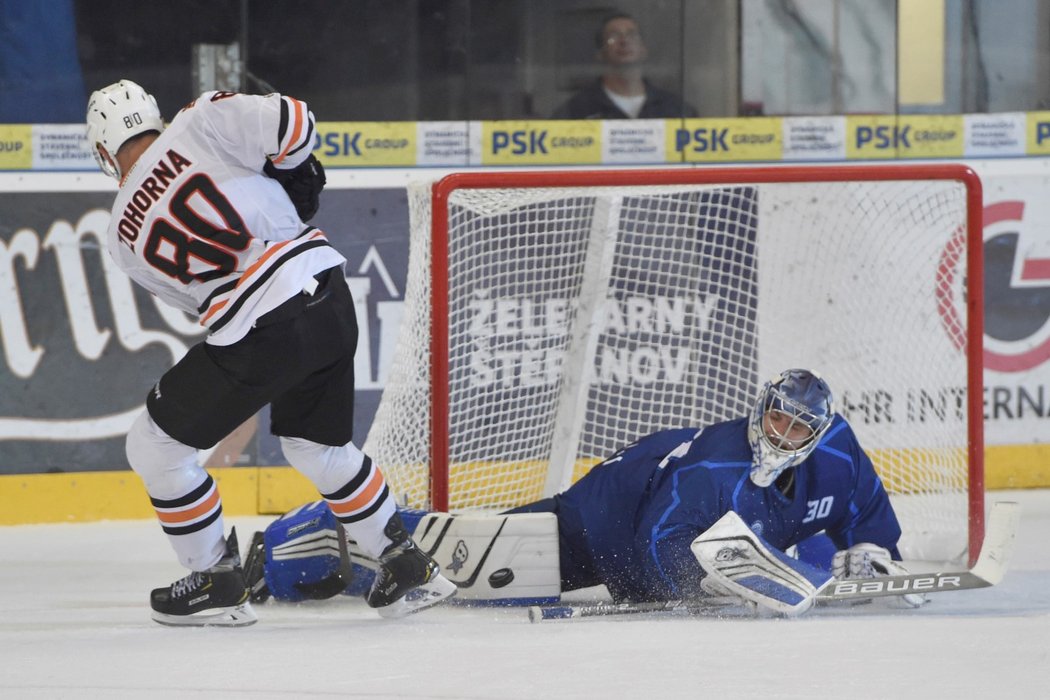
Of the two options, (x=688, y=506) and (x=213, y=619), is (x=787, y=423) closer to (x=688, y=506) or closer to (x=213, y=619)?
(x=688, y=506)

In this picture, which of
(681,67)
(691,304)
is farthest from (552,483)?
(681,67)

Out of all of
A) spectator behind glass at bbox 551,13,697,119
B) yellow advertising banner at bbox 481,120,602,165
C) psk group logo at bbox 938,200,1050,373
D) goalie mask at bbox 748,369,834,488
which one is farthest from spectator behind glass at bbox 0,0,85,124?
psk group logo at bbox 938,200,1050,373

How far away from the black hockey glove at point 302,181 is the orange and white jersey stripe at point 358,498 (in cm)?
55

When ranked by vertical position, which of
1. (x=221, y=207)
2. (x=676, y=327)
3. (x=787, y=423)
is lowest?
(x=787, y=423)

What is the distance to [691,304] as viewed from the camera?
441 centimetres

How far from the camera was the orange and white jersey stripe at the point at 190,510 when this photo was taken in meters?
2.98

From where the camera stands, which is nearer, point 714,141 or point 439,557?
point 439,557

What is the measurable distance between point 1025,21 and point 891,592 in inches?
111

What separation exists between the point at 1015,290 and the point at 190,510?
Result: 10.1 feet

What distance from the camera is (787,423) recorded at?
9.81 feet

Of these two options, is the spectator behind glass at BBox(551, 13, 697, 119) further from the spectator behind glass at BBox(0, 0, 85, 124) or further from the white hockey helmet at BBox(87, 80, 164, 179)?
the white hockey helmet at BBox(87, 80, 164, 179)

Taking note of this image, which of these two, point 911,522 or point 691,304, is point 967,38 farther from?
point 911,522

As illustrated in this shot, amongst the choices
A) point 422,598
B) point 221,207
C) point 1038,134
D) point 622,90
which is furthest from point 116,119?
Answer: point 1038,134

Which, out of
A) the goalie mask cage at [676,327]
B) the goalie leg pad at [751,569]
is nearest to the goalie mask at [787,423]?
the goalie leg pad at [751,569]
